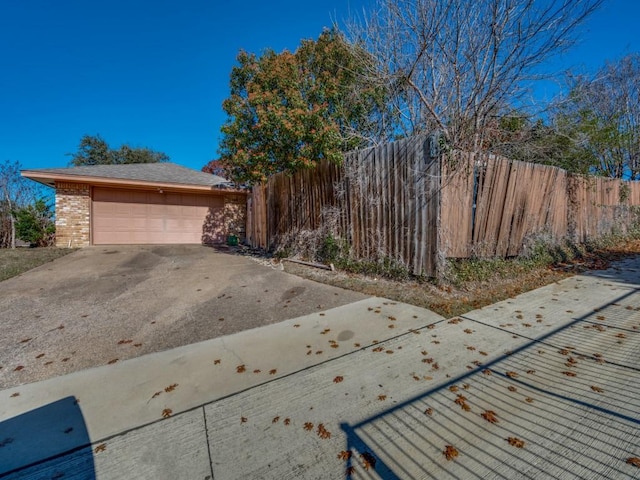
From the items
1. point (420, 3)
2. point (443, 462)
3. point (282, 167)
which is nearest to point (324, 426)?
point (443, 462)

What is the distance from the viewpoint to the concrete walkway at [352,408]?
1629 mm

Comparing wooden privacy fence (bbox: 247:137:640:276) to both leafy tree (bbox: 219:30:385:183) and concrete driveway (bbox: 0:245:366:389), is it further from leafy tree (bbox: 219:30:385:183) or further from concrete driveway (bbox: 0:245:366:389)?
concrete driveway (bbox: 0:245:366:389)

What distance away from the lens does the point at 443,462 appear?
160 cm

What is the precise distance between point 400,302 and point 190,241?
1026 centimetres

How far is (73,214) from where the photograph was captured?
32.8 feet

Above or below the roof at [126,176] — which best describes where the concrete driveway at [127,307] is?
below

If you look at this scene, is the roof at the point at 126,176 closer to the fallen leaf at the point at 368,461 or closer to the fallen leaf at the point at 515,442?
the fallen leaf at the point at 368,461

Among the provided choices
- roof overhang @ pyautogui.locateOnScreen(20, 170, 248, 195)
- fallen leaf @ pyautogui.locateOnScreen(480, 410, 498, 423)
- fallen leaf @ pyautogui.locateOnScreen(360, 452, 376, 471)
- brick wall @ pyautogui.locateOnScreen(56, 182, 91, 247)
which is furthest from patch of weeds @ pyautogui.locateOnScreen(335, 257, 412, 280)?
brick wall @ pyautogui.locateOnScreen(56, 182, 91, 247)

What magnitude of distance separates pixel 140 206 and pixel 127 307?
824cm

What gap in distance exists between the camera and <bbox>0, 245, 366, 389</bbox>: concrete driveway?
309 cm

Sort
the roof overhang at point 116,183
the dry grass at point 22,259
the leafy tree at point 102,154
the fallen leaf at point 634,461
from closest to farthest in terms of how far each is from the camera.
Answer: the fallen leaf at point 634,461, the dry grass at point 22,259, the roof overhang at point 116,183, the leafy tree at point 102,154

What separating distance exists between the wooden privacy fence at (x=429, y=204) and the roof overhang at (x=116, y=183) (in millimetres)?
4766

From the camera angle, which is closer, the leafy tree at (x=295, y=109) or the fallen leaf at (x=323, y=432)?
the fallen leaf at (x=323, y=432)

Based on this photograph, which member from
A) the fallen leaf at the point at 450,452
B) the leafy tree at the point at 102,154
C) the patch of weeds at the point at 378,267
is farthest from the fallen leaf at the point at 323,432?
the leafy tree at the point at 102,154
